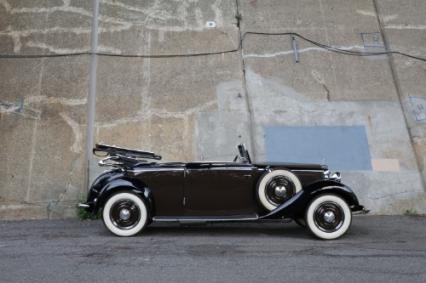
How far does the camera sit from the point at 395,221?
7250 mm

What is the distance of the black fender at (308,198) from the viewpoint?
18.8 ft

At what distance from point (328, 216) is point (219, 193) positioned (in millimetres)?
1399

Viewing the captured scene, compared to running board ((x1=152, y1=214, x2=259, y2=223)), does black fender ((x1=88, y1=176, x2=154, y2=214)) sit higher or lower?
higher

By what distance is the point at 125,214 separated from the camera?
19.6 ft

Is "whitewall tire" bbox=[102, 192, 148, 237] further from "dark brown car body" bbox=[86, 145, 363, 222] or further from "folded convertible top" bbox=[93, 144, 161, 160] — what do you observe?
"folded convertible top" bbox=[93, 144, 161, 160]

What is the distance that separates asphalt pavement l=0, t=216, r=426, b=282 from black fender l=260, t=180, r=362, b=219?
1.08 ft

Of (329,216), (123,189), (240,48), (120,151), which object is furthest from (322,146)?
Answer: (123,189)

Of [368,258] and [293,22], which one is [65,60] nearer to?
[293,22]

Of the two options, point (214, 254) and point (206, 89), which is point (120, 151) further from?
point (206, 89)

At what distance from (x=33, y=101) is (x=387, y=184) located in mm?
6845

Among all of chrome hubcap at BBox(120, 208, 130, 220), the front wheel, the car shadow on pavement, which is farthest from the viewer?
the car shadow on pavement

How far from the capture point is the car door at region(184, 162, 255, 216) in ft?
19.5

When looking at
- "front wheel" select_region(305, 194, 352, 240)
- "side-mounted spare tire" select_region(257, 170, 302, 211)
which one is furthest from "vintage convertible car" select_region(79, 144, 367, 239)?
"front wheel" select_region(305, 194, 352, 240)

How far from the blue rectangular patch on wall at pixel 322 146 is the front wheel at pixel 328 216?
2.77m
